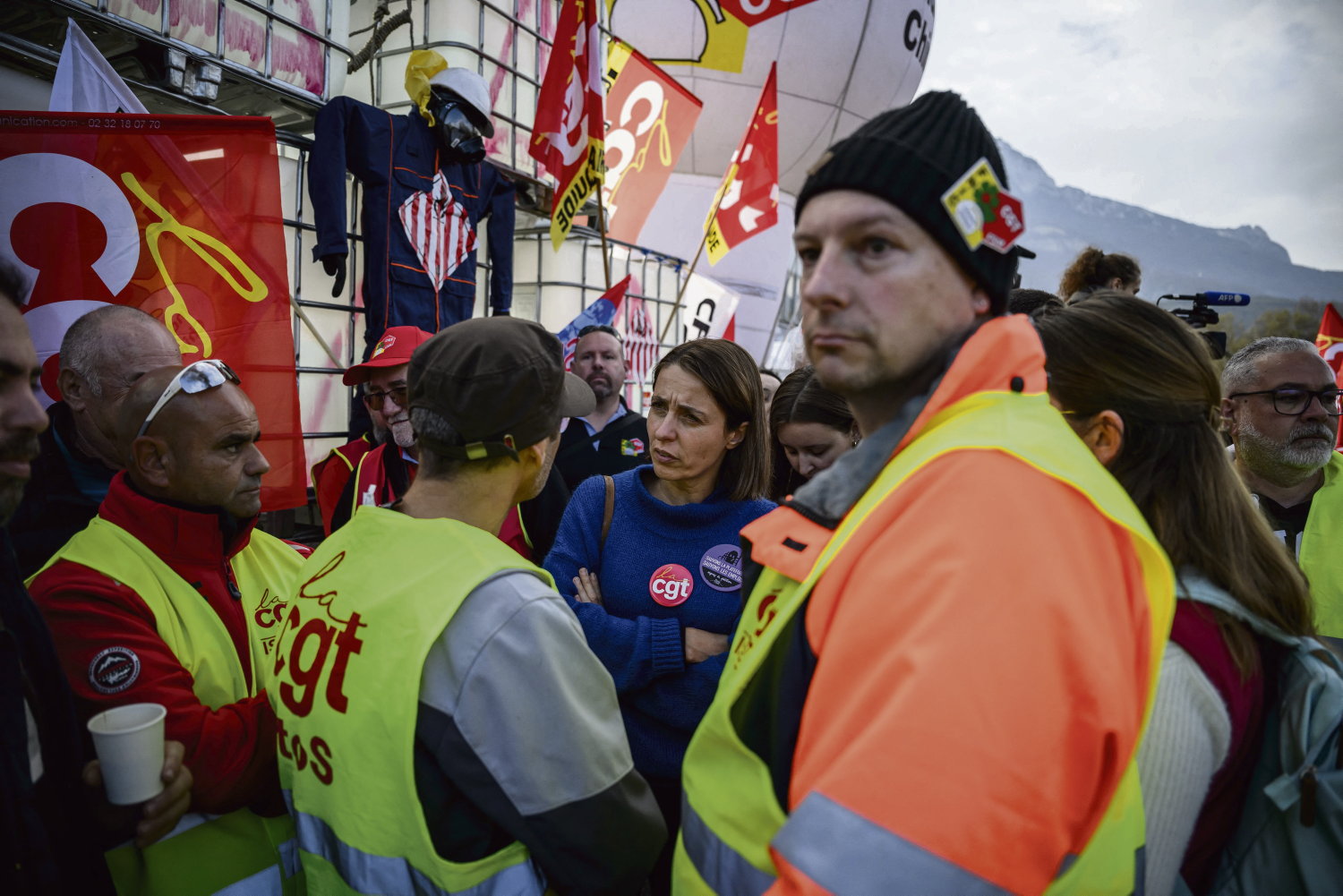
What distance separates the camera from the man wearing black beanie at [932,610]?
70cm

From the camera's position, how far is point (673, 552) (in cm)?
227

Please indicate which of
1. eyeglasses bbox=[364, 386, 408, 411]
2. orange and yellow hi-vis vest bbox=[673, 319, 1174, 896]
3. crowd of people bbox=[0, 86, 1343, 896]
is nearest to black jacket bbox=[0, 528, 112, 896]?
crowd of people bbox=[0, 86, 1343, 896]

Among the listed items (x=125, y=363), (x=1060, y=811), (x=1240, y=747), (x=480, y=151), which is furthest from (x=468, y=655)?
(x=480, y=151)

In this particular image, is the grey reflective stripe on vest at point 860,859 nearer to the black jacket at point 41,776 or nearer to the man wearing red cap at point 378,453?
the black jacket at point 41,776

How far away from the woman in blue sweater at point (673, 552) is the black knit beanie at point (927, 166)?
131cm

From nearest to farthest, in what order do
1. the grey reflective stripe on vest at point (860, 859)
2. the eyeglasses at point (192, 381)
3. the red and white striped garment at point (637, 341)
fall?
the grey reflective stripe on vest at point (860, 859)
the eyeglasses at point (192, 381)
the red and white striped garment at point (637, 341)

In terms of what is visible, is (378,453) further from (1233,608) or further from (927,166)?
(1233,608)

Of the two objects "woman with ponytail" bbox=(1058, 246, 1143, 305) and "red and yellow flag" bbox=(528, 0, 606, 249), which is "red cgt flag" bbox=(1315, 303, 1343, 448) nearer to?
"woman with ponytail" bbox=(1058, 246, 1143, 305)

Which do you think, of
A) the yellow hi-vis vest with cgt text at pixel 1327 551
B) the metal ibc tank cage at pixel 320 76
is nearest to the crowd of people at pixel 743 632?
the yellow hi-vis vest with cgt text at pixel 1327 551

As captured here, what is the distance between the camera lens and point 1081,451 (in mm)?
878

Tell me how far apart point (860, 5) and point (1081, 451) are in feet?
36.2

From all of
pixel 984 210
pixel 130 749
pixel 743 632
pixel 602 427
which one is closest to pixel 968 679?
pixel 743 632

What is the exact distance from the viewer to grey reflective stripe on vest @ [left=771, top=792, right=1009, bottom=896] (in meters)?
0.69

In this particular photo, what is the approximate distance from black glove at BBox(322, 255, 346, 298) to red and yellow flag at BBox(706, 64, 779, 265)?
2704mm
